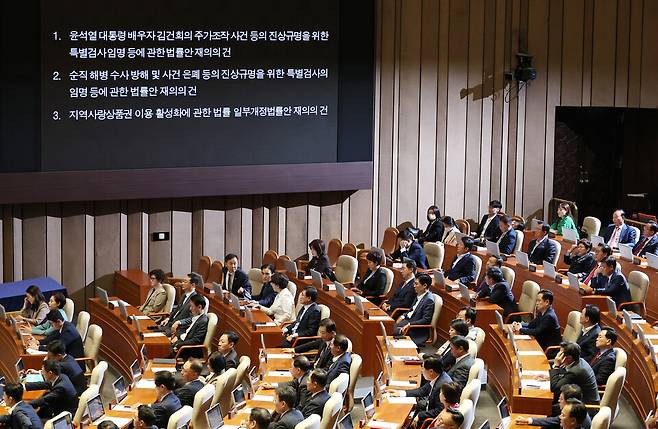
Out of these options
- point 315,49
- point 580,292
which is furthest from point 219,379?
point 315,49

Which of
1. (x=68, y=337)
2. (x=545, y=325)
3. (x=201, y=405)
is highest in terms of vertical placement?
(x=545, y=325)

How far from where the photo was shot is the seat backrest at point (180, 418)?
326 inches

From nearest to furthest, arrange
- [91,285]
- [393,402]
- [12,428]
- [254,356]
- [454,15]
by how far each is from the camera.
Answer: [12,428], [393,402], [254,356], [91,285], [454,15]

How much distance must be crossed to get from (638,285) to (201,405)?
563 centimetres

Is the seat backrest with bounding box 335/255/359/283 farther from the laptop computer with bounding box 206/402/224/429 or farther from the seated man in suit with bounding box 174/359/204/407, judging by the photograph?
the laptop computer with bounding box 206/402/224/429

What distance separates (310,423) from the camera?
808 centimetres

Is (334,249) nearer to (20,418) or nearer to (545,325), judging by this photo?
(545,325)

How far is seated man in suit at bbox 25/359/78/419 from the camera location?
9477 mm

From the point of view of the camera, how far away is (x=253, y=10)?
15.3 meters

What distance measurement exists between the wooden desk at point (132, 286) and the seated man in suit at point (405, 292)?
3214 mm

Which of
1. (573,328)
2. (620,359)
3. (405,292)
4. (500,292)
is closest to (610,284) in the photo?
(500,292)

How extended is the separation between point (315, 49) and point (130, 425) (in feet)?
26.2

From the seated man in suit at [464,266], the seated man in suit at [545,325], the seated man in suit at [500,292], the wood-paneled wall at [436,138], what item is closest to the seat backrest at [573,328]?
the seated man in suit at [545,325]

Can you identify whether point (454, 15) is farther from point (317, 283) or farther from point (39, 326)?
point (39, 326)
